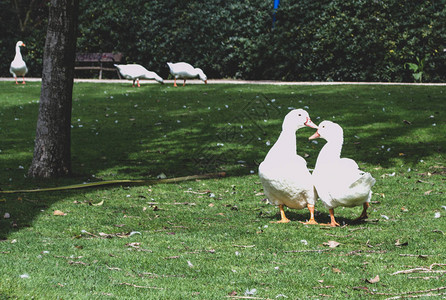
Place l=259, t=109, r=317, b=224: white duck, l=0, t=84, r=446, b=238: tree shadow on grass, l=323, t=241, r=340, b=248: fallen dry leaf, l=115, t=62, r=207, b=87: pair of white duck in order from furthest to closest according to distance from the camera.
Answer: l=115, t=62, r=207, b=87: pair of white duck
l=0, t=84, r=446, b=238: tree shadow on grass
l=259, t=109, r=317, b=224: white duck
l=323, t=241, r=340, b=248: fallen dry leaf

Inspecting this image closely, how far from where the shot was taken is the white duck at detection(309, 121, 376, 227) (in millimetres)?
6277

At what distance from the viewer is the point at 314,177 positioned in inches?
263

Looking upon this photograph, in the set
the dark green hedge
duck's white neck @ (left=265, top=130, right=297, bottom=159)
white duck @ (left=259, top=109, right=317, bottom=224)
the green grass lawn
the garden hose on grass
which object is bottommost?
the garden hose on grass

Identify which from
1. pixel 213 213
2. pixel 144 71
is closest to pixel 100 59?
pixel 144 71

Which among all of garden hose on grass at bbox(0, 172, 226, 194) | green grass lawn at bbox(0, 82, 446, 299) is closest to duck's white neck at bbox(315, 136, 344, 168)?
green grass lawn at bbox(0, 82, 446, 299)

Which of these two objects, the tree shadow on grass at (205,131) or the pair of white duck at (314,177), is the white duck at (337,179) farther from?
the tree shadow on grass at (205,131)

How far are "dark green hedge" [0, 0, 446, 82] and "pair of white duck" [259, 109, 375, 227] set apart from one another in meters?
16.5

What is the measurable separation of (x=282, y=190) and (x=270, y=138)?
6291 millimetres

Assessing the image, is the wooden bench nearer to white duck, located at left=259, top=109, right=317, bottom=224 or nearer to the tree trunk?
the tree trunk

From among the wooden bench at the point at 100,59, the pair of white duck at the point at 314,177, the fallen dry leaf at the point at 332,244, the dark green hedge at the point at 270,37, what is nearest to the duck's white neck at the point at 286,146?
the pair of white duck at the point at 314,177

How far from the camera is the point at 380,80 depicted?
22.5 metres

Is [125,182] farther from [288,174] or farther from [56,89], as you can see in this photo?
[288,174]

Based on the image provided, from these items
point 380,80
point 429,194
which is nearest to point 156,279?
point 429,194

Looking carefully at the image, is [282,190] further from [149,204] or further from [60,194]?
[60,194]
